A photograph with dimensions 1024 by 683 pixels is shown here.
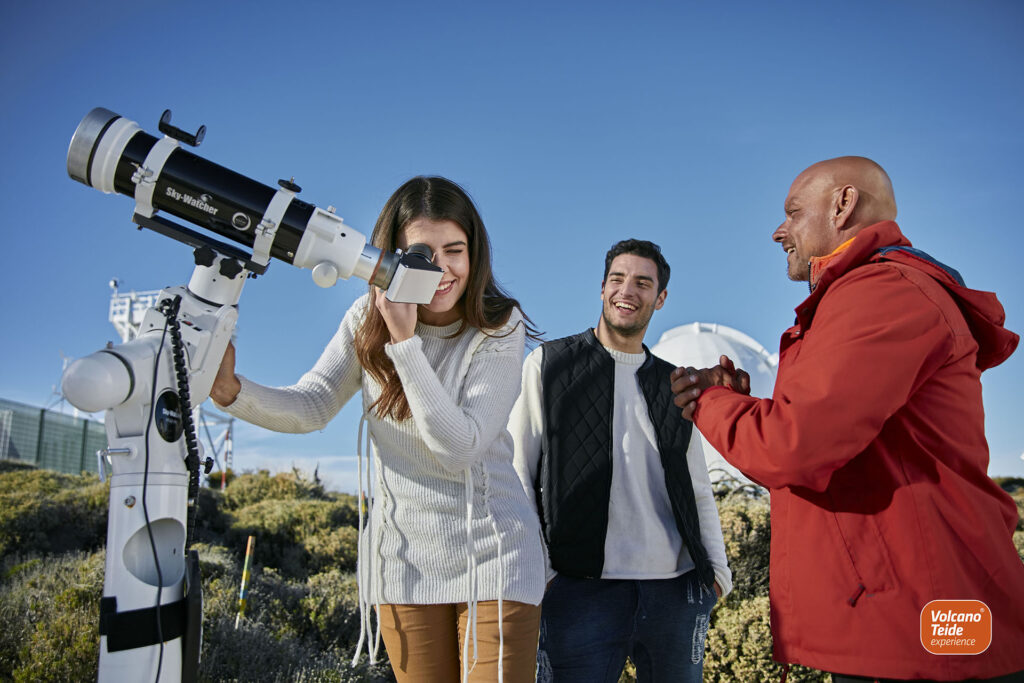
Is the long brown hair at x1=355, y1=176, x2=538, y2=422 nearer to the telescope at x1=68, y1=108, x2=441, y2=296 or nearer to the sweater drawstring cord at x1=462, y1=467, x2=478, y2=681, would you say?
the sweater drawstring cord at x1=462, y1=467, x2=478, y2=681

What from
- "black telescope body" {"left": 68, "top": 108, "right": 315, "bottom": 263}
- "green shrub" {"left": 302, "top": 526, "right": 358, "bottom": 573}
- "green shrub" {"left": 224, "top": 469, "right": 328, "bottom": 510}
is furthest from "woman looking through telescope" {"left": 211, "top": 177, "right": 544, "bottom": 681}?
"green shrub" {"left": 224, "top": 469, "right": 328, "bottom": 510}

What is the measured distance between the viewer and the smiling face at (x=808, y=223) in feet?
7.52

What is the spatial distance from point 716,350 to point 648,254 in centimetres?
1176

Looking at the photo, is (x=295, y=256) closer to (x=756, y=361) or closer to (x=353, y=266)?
(x=353, y=266)

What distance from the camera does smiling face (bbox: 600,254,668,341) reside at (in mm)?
4016

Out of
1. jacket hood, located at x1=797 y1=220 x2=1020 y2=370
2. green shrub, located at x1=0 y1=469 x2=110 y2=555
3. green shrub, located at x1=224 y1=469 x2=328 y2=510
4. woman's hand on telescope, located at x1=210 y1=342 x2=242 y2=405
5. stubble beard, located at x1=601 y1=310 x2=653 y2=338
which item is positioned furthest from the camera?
green shrub, located at x1=224 y1=469 x2=328 y2=510

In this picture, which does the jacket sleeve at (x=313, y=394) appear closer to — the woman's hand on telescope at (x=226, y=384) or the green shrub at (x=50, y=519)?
the woman's hand on telescope at (x=226, y=384)

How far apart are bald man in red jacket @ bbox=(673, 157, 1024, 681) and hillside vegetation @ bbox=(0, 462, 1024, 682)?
13.6 ft

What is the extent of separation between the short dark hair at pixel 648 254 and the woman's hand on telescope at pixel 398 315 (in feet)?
7.50

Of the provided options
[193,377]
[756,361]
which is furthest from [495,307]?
[756,361]

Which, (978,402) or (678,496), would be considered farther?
(678,496)

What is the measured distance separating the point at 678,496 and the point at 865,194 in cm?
172

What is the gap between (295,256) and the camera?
6.49 feet

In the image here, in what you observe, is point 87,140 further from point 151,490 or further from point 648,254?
point 648,254
